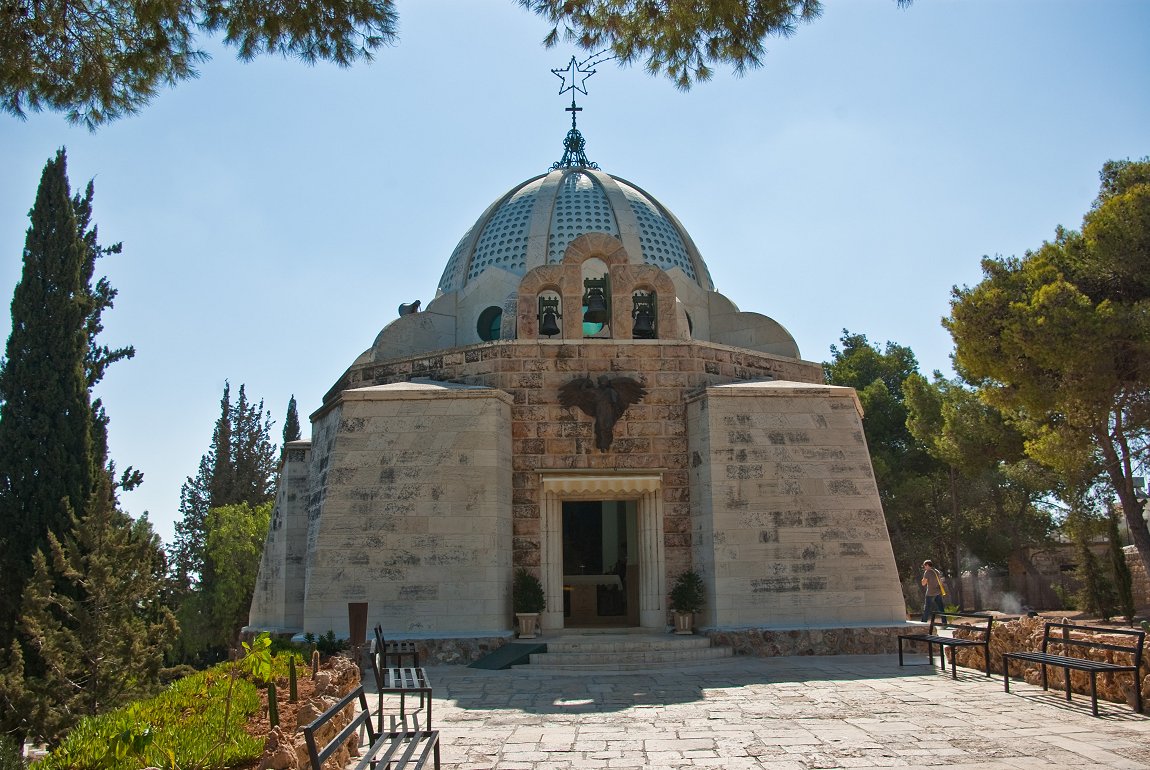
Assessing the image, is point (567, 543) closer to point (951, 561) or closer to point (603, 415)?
point (603, 415)

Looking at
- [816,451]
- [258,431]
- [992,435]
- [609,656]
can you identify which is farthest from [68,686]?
[258,431]

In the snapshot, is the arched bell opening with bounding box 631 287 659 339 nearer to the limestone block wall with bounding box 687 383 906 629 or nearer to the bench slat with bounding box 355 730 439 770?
the limestone block wall with bounding box 687 383 906 629

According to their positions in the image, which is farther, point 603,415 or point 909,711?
point 603,415

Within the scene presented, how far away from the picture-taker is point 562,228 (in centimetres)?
1611

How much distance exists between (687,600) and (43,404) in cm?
1088

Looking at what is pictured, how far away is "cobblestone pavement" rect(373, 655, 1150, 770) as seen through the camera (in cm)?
529

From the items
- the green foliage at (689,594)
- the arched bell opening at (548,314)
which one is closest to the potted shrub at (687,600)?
the green foliage at (689,594)

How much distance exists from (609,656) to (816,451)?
12.4 feet

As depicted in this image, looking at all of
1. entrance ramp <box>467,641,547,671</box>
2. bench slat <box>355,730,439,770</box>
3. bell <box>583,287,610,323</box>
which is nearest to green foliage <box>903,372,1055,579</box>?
bell <box>583,287,610,323</box>

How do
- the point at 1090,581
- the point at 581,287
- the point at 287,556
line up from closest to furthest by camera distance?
the point at 581,287 → the point at 287,556 → the point at 1090,581

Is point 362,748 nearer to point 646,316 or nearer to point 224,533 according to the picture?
point 646,316

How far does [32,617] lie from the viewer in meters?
11.4

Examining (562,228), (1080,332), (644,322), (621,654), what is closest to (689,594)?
(621,654)

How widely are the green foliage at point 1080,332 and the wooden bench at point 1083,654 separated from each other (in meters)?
6.47
